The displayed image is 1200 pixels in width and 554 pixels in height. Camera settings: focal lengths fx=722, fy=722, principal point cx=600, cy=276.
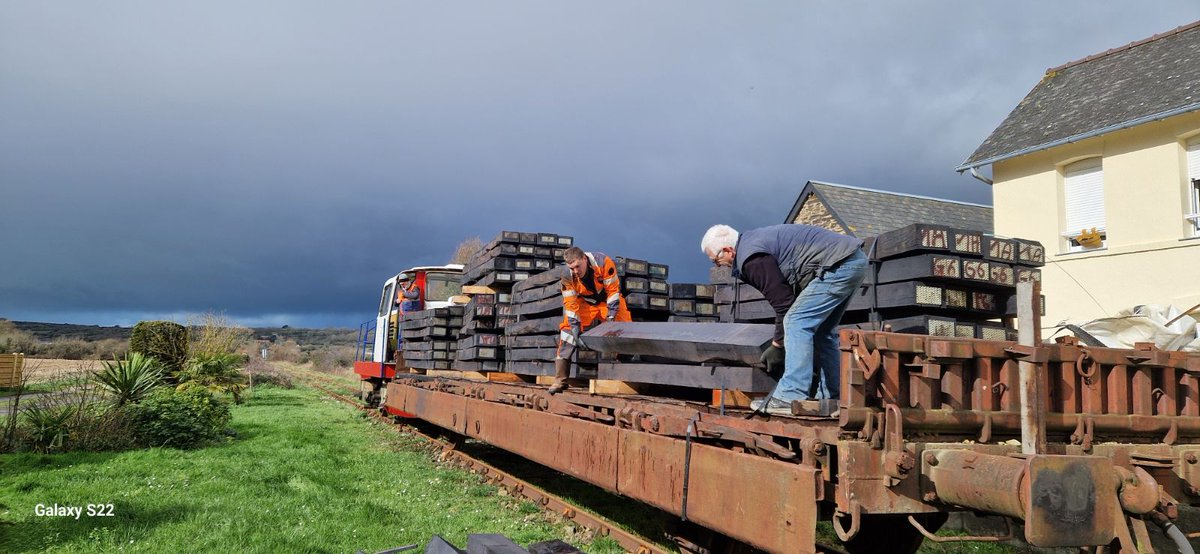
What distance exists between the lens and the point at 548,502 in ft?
21.1

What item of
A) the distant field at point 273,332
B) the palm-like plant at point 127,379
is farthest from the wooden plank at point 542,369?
the distant field at point 273,332

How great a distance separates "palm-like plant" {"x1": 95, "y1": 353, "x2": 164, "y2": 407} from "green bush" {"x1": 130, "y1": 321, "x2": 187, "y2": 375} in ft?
22.0

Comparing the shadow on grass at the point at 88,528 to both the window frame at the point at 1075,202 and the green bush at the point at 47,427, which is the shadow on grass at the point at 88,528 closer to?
the green bush at the point at 47,427

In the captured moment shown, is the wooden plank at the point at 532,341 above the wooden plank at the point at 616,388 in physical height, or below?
above

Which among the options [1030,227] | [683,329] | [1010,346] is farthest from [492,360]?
[1030,227]

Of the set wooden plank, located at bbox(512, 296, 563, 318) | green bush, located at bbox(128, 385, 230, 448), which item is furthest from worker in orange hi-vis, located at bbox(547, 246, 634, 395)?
green bush, located at bbox(128, 385, 230, 448)

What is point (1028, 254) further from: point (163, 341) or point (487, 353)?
point (163, 341)

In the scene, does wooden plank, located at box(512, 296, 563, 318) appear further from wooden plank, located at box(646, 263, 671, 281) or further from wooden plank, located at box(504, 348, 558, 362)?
wooden plank, located at box(646, 263, 671, 281)

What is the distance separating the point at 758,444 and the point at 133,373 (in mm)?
10978

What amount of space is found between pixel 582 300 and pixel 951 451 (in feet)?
12.5

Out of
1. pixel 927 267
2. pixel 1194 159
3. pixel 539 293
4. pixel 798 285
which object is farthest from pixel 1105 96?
pixel 798 285

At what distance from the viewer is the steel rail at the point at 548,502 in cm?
512

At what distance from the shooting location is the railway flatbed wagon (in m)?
2.59

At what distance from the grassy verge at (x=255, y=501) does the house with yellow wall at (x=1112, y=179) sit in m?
8.90
